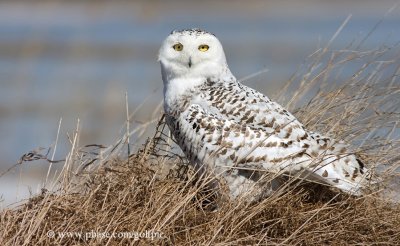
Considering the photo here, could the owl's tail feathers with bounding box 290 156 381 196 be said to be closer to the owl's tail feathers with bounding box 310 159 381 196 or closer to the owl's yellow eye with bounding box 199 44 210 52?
the owl's tail feathers with bounding box 310 159 381 196

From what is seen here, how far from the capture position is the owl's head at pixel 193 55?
5648mm

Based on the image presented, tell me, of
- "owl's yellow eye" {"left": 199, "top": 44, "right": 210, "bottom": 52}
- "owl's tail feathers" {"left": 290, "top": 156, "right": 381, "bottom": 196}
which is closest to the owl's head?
"owl's yellow eye" {"left": 199, "top": 44, "right": 210, "bottom": 52}

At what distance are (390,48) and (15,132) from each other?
27.7 ft

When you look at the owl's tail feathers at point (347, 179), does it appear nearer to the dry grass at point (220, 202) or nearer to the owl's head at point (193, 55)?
the dry grass at point (220, 202)

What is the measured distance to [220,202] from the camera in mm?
5203

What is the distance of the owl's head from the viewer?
5648 millimetres

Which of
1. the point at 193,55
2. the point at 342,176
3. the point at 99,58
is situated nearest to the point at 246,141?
the point at 342,176

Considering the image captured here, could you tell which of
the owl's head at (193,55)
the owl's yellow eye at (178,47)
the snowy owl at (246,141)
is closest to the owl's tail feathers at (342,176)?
the snowy owl at (246,141)

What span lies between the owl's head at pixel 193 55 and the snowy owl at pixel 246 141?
0.07 meters

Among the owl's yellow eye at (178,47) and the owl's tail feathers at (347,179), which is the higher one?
the owl's yellow eye at (178,47)

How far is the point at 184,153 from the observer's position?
5461 millimetres

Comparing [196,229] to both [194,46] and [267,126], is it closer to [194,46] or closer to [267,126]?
[267,126]

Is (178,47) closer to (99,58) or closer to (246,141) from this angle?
(246,141)

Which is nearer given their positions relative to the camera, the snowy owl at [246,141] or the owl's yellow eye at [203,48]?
the snowy owl at [246,141]
